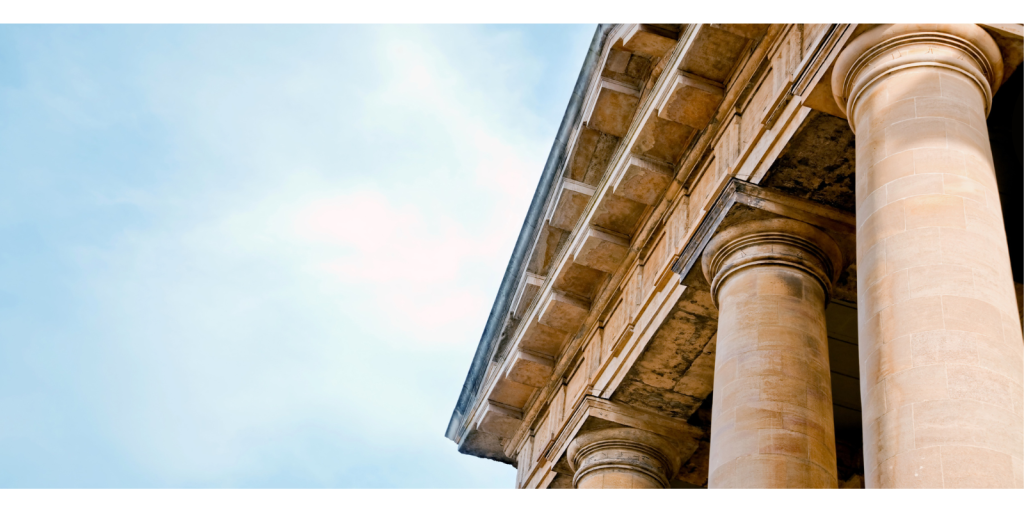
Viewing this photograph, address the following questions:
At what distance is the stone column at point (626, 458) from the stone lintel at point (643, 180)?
568 centimetres

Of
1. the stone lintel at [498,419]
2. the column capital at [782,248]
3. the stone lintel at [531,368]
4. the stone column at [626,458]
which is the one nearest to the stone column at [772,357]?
the column capital at [782,248]

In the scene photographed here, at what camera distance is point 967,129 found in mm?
16750

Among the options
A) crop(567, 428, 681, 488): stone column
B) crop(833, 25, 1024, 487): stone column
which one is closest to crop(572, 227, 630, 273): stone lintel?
crop(567, 428, 681, 488): stone column

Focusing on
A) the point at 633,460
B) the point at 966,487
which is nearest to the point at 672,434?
the point at 633,460

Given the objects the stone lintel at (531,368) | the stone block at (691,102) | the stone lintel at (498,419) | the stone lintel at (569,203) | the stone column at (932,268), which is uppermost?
the stone lintel at (569,203)

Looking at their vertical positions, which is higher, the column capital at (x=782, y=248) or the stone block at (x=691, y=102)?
the stone block at (x=691, y=102)

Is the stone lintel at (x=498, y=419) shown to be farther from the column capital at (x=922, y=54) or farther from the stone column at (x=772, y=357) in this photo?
the column capital at (x=922, y=54)

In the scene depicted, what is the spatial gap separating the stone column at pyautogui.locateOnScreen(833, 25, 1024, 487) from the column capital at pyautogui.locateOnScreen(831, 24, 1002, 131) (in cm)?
2

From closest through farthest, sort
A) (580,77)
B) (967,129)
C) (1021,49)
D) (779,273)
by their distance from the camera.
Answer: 1. (967,129)
2. (1021,49)
3. (779,273)
4. (580,77)

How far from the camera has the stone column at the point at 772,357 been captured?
19.8m

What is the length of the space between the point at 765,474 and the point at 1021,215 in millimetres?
9449

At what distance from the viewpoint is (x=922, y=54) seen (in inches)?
707

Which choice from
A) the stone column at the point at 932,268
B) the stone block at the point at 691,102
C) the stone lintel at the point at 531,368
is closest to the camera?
the stone column at the point at 932,268
